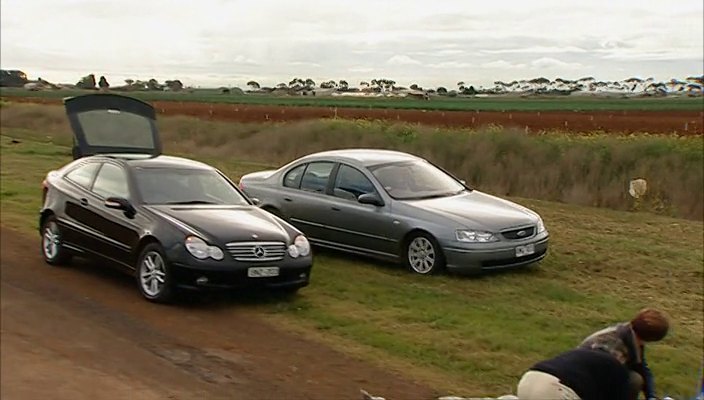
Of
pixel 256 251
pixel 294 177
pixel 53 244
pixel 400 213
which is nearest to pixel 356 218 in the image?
pixel 400 213

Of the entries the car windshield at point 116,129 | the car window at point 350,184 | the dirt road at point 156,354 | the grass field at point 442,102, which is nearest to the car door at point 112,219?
the dirt road at point 156,354

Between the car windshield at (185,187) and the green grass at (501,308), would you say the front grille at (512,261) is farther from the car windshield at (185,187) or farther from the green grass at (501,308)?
the car windshield at (185,187)

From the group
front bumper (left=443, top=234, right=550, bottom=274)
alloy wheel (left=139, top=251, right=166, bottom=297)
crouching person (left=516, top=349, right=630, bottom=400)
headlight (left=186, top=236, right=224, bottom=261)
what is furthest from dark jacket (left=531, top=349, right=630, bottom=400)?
front bumper (left=443, top=234, right=550, bottom=274)

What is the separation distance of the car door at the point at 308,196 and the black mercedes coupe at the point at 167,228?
1.62m

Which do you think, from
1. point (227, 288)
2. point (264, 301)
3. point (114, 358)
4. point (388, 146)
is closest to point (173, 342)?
point (114, 358)

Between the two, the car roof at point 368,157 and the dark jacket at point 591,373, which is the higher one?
the car roof at point 368,157

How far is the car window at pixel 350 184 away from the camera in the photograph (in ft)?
37.1

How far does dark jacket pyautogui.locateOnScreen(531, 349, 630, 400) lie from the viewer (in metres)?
4.70

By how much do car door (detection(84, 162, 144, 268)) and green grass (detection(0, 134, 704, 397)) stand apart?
5.21ft

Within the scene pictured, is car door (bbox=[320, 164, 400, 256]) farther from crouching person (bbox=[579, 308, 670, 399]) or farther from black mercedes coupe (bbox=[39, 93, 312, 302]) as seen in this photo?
crouching person (bbox=[579, 308, 670, 399])

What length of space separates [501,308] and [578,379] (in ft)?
14.4

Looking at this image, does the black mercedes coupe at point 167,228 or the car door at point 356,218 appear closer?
the black mercedes coupe at point 167,228

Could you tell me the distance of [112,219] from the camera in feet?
31.5

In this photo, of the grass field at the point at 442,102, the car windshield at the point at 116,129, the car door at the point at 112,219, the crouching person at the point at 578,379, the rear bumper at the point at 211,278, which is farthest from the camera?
the grass field at the point at 442,102
